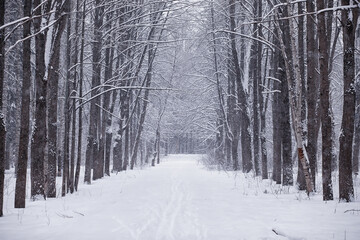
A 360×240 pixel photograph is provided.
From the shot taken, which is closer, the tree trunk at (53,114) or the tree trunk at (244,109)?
the tree trunk at (53,114)

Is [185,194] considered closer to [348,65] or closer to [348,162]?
[348,162]

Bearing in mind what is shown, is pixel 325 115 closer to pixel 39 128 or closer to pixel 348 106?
pixel 348 106

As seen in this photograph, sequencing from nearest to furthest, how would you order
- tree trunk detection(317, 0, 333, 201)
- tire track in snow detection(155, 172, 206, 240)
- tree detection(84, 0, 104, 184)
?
tire track in snow detection(155, 172, 206, 240) → tree trunk detection(317, 0, 333, 201) → tree detection(84, 0, 104, 184)

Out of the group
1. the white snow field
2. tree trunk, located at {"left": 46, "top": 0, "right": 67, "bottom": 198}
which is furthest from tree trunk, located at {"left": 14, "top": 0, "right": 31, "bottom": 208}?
tree trunk, located at {"left": 46, "top": 0, "right": 67, "bottom": 198}

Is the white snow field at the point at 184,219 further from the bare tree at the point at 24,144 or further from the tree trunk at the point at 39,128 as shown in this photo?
the tree trunk at the point at 39,128

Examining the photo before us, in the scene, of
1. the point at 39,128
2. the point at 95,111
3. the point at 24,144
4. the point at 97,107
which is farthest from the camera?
the point at 97,107

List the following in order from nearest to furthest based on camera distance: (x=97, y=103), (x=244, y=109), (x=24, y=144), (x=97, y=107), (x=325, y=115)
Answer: (x=24, y=144)
(x=325, y=115)
(x=97, y=107)
(x=97, y=103)
(x=244, y=109)

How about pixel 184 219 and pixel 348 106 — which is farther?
pixel 348 106

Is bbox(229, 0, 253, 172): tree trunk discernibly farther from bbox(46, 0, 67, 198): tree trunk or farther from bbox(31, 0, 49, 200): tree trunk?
bbox(31, 0, 49, 200): tree trunk

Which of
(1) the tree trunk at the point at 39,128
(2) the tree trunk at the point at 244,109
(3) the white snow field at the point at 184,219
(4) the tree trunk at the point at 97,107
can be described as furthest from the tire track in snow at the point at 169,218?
(2) the tree trunk at the point at 244,109

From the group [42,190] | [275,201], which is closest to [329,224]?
[275,201]

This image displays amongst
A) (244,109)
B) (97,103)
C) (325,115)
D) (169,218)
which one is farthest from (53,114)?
(244,109)

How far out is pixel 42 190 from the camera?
8070mm

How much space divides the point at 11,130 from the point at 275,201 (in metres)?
20.6
